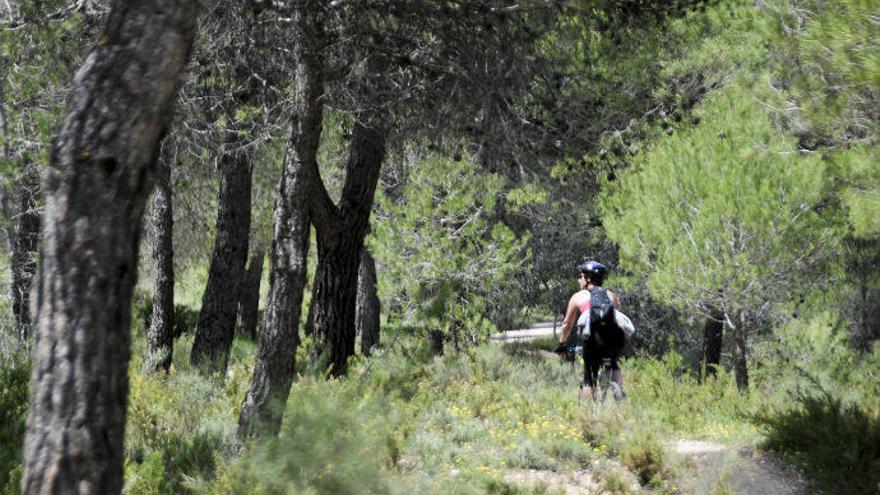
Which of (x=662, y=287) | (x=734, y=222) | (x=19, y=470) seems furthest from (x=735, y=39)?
(x=19, y=470)

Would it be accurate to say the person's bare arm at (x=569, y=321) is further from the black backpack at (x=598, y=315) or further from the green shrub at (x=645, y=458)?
the green shrub at (x=645, y=458)

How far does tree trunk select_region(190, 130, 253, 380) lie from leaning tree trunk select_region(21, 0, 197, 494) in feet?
24.4

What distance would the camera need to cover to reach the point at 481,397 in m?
9.62

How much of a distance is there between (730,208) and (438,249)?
17.5ft

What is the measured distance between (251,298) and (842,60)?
18443mm

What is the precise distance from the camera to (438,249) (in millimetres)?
15500

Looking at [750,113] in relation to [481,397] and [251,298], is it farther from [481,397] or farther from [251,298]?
[251,298]

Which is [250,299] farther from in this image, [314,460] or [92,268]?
[92,268]

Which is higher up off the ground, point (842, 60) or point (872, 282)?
point (842, 60)

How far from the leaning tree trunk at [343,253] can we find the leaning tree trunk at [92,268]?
6940mm

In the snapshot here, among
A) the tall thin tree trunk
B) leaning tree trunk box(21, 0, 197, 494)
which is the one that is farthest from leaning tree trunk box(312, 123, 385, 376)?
leaning tree trunk box(21, 0, 197, 494)

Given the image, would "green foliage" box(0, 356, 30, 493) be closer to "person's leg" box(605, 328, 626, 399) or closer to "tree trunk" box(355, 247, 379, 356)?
"person's leg" box(605, 328, 626, 399)

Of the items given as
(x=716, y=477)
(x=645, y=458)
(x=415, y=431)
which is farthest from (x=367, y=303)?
(x=716, y=477)

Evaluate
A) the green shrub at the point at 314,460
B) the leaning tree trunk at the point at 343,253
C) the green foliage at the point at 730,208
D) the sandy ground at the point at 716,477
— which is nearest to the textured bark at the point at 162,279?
the leaning tree trunk at the point at 343,253
